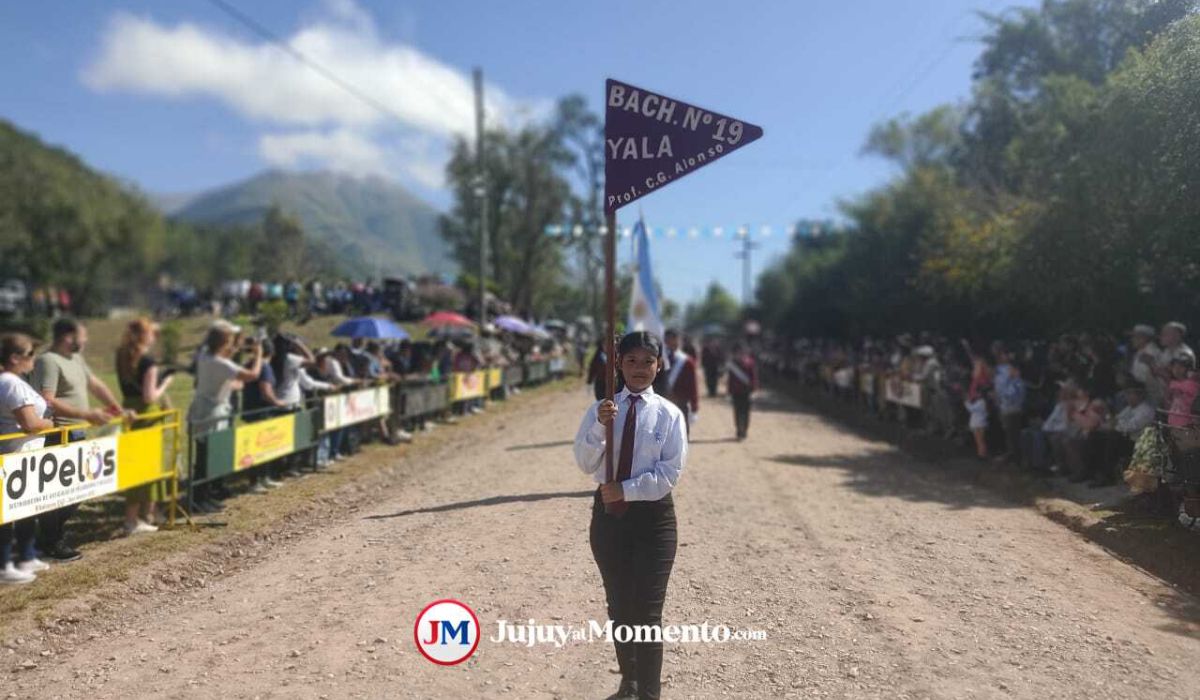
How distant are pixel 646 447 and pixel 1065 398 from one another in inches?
377

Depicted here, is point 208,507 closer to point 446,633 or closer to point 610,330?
point 446,633

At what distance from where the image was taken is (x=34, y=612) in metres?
6.22

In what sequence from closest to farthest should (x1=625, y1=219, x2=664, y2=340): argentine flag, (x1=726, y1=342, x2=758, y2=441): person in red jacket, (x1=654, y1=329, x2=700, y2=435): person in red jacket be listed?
(x1=625, y1=219, x2=664, y2=340): argentine flag, (x1=654, y1=329, x2=700, y2=435): person in red jacket, (x1=726, y1=342, x2=758, y2=441): person in red jacket

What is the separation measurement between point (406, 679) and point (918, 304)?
27855mm

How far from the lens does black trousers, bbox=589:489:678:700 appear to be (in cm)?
444

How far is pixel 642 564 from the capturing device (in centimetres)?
444

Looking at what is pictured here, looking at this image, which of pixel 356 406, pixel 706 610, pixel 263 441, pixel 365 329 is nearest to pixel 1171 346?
pixel 706 610

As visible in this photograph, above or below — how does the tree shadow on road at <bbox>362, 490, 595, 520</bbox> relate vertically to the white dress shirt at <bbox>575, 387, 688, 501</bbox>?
below

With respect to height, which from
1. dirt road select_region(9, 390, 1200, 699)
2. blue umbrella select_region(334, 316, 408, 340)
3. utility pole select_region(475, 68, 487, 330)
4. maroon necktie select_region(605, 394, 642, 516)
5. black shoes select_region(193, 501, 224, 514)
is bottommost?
dirt road select_region(9, 390, 1200, 699)

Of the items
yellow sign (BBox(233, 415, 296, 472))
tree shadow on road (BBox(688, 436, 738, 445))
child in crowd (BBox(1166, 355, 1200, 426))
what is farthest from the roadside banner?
child in crowd (BBox(1166, 355, 1200, 426))

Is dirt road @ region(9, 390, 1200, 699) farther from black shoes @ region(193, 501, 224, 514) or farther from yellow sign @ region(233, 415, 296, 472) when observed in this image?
yellow sign @ region(233, 415, 296, 472)

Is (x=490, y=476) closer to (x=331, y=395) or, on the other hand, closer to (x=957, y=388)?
(x=331, y=395)

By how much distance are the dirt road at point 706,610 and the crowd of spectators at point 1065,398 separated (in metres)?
1.79

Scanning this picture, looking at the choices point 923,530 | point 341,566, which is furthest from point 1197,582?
point 341,566
